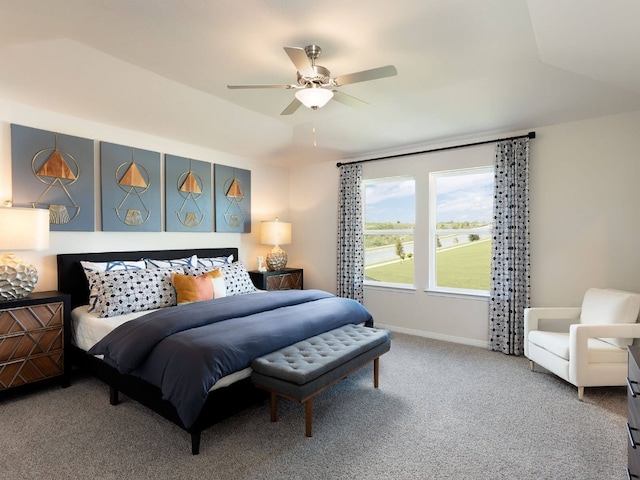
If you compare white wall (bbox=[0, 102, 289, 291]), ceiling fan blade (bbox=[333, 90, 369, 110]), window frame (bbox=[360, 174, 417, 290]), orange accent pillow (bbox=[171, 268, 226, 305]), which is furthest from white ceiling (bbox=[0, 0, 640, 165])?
orange accent pillow (bbox=[171, 268, 226, 305])

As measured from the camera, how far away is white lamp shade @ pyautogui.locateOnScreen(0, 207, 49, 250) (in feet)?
9.60

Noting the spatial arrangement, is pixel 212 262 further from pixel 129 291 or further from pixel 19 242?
pixel 19 242

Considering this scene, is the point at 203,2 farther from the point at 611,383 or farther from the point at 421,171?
the point at 611,383

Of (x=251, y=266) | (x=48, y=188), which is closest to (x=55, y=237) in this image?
(x=48, y=188)

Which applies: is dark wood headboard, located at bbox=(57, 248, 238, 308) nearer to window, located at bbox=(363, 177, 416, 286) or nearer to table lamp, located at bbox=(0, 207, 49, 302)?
table lamp, located at bbox=(0, 207, 49, 302)

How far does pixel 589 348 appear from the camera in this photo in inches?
119

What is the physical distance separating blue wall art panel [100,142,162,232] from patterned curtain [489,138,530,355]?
4.07 metres

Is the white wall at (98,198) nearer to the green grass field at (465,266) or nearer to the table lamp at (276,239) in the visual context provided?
the table lamp at (276,239)

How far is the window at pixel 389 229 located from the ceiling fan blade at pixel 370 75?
2.71 m

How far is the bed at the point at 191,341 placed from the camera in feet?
7.55

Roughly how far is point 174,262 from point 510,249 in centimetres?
393

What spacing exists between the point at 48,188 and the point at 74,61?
1229 millimetres

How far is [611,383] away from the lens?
117 inches

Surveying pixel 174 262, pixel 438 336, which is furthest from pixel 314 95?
pixel 438 336
